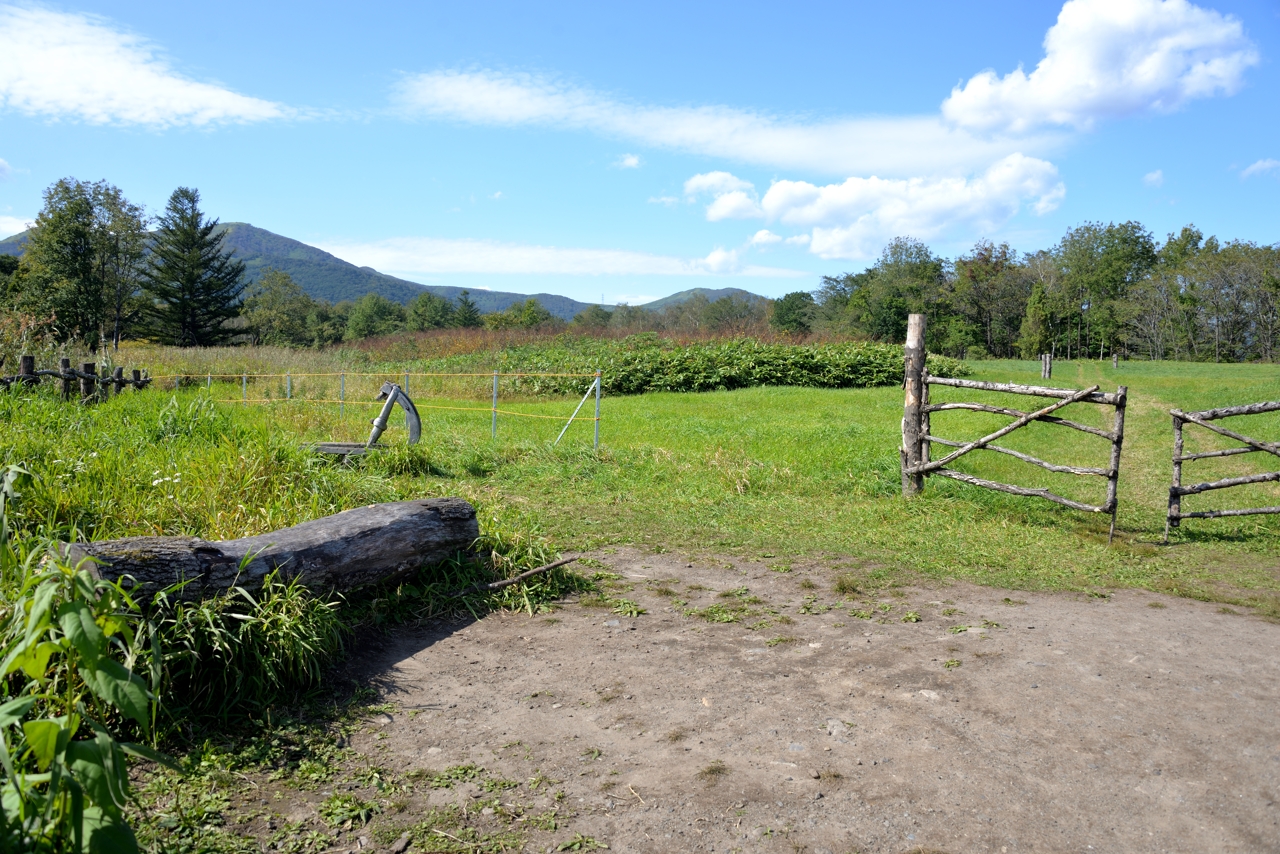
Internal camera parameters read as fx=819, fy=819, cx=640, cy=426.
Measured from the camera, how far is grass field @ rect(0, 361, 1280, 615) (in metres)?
5.87

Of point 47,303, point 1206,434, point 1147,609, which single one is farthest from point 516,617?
point 47,303

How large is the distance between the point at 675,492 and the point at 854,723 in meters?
5.88

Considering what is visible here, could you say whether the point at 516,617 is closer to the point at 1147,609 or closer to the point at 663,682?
the point at 663,682

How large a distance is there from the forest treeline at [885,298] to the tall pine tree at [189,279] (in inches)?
3.2

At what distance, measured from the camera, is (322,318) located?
277ft

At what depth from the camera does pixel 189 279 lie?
1866 inches

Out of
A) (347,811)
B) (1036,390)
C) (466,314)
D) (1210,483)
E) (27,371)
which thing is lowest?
(347,811)

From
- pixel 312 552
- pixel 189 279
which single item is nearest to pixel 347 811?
pixel 312 552

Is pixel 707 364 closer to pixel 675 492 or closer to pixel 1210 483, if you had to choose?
pixel 675 492

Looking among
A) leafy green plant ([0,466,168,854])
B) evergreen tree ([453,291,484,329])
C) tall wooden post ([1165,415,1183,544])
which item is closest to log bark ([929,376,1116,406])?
tall wooden post ([1165,415,1183,544])

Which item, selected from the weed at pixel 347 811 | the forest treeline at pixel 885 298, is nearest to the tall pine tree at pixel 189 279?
the forest treeline at pixel 885 298

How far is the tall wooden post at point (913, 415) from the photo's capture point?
30.4 ft

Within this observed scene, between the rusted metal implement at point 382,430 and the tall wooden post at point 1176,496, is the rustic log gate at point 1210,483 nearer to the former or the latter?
the tall wooden post at point 1176,496

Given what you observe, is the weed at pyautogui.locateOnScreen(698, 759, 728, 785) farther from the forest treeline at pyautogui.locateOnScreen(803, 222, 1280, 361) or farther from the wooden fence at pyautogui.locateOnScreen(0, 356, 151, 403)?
the forest treeline at pyautogui.locateOnScreen(803, 222, 1280, 361)
